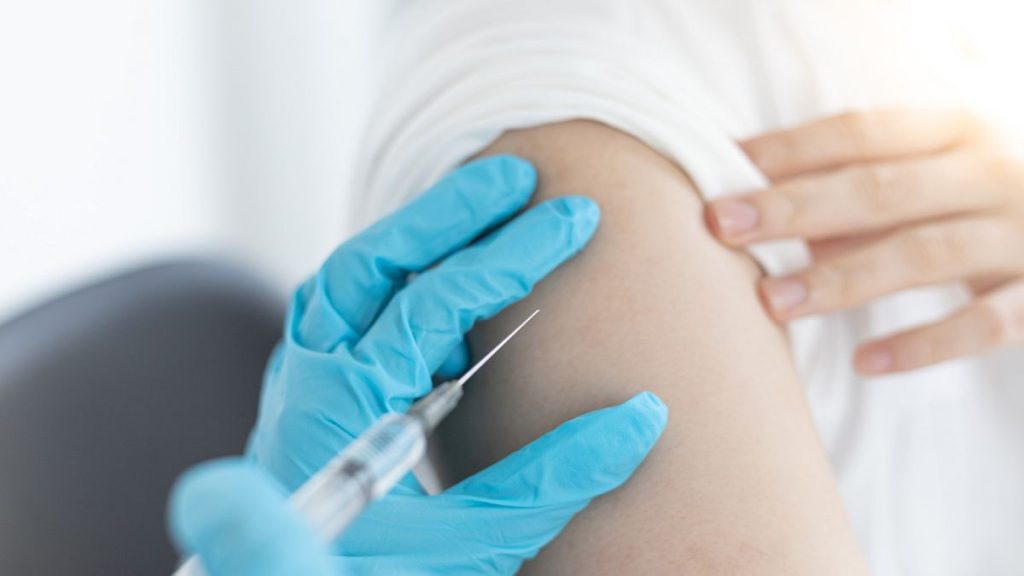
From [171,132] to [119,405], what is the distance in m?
0.84

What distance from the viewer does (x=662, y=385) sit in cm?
79

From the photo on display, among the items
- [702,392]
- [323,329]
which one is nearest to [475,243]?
[323,329]

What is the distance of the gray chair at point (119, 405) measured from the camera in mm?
1038

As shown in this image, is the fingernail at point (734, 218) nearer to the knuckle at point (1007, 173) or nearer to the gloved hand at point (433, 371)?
the gloved hand at point (433, 371)

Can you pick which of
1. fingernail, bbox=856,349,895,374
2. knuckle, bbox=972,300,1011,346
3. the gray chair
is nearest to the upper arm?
fingernail, bbox=856,349,895,374

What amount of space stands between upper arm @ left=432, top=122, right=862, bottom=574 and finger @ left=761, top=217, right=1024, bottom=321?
0.04 meters

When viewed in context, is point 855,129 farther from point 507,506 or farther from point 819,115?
point 507,506

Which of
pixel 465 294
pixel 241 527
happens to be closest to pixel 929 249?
pixel 465 294

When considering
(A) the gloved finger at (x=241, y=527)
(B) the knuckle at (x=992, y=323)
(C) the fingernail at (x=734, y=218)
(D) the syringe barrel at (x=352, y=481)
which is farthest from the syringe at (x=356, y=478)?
(B) the knuckle at (x=992, y=323)

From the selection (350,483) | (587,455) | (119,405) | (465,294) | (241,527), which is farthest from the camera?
(119,405)

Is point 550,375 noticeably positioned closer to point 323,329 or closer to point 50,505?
point 323,329

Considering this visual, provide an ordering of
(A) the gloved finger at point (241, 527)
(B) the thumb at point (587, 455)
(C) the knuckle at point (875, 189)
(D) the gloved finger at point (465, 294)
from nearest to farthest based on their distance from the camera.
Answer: (A) the gloved finger at point (241, 527) < (B) the thumb at point (587, 455) < (D) the gloved finger at point (465, 294) < (C) the knuckle at point (875, 189)

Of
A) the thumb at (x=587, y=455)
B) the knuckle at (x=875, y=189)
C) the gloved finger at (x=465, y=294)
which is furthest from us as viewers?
the knuckle at (x=875, y=189)

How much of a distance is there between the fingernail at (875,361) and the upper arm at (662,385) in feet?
0.43
